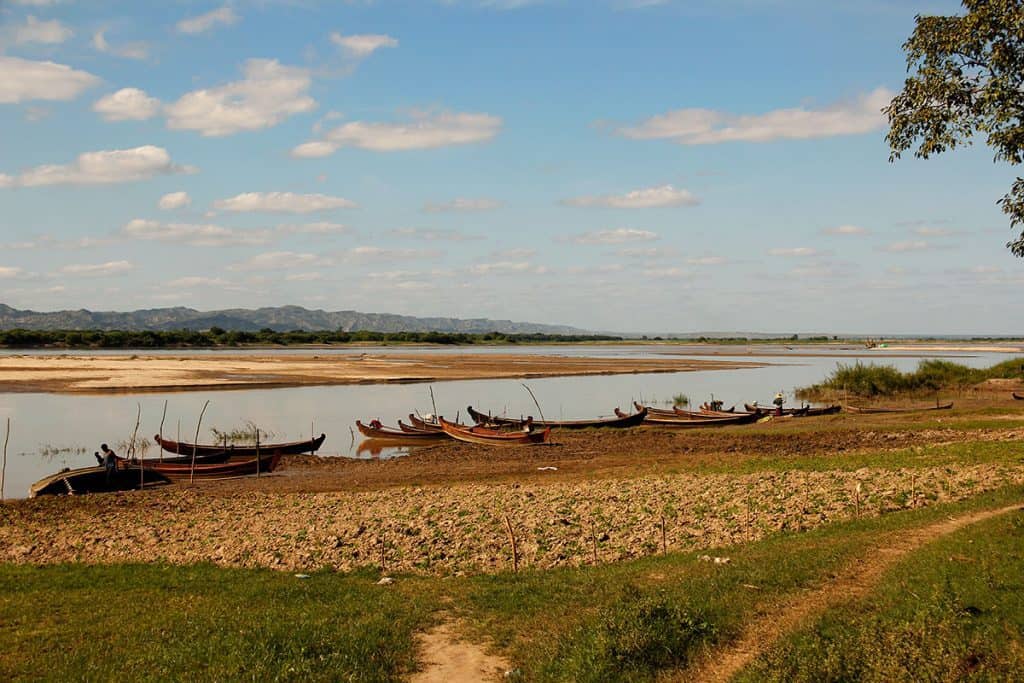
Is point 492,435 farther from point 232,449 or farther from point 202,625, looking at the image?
point 202,625

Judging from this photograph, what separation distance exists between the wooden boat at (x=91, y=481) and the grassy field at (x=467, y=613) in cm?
1172

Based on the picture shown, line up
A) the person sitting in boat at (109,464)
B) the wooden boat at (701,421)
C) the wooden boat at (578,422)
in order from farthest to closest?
the wooden boat at (701,421)
the wooden boat at (578,422)
the person sitting in boat at (109,464)

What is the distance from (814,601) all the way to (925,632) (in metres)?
1.88

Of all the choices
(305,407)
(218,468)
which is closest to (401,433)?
(218,468)

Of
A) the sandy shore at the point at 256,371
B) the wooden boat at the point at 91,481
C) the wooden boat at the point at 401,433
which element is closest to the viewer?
the wooden boat at the point at 91,481

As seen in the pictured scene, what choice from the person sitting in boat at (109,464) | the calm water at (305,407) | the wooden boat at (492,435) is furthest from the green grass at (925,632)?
the wooden boat at (492,435)

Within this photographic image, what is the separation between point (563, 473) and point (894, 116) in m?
17.0

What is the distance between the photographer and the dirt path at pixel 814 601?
1035cm

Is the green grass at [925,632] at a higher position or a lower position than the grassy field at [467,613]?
higher

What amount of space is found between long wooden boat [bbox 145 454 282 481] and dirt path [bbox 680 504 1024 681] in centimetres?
2364

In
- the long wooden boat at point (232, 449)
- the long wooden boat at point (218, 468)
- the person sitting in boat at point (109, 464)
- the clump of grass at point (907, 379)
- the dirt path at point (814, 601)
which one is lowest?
the long wooden boat at point (218, 468)

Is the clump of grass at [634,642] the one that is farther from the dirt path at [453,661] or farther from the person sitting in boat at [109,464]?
the person sitting in boat at [109,464]

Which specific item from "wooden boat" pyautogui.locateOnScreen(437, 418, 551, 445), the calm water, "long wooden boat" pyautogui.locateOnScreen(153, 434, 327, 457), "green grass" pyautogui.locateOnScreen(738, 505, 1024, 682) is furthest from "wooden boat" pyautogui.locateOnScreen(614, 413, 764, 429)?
"green grass" pyautogui.locateOnScreen(738, 505, 1024, 682)

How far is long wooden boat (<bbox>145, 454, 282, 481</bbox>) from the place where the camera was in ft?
101
